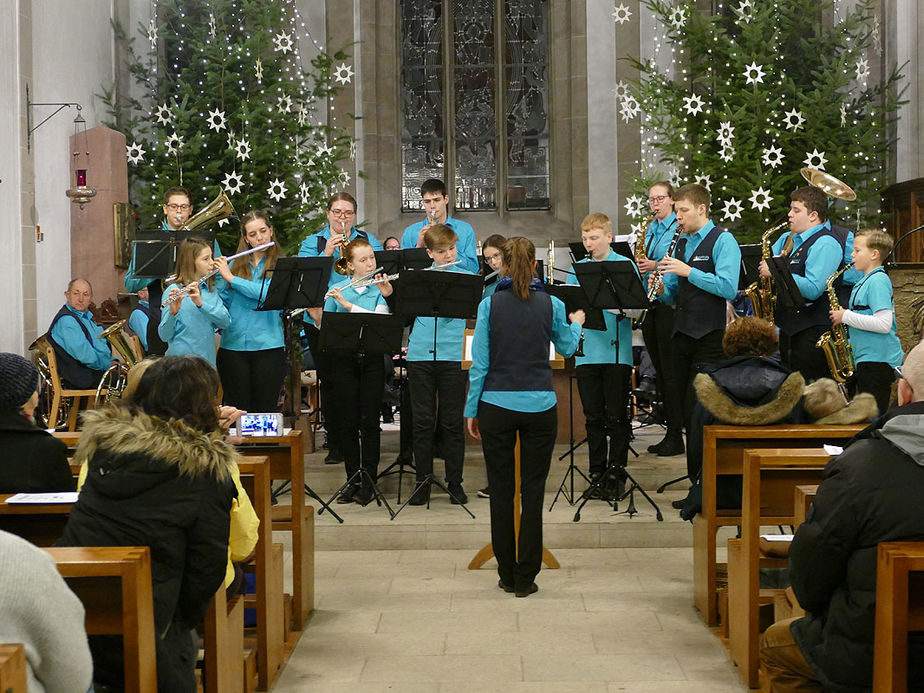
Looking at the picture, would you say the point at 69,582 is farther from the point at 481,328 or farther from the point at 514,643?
the point at 481,328

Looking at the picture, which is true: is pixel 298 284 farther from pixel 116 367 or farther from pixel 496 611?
pixel 116 367

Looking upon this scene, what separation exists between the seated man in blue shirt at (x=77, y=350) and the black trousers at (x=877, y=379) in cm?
527

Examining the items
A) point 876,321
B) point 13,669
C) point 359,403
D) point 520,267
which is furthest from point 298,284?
point 13,669

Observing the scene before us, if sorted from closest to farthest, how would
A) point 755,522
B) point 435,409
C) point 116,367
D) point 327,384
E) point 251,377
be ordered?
point 755,522 < point 251,377 < point 435,409 < point 327,384 < point 116,367

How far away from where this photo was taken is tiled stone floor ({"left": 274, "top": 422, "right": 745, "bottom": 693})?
4.53 m

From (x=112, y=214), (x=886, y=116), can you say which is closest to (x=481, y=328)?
(x=112, y=214)

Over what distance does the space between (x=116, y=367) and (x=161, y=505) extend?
19.1 feet

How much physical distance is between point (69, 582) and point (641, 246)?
18.6 ft

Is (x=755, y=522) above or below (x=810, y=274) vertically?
below

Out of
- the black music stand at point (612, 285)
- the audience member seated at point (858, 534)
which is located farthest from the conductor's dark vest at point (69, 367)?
the audience member seated at point (858, 534)

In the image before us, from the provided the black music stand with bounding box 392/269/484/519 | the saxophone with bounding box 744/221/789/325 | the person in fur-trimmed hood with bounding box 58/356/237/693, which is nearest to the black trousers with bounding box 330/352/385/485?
the black music stand with bounding box 392/269/484/519

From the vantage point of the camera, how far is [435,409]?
725 cm

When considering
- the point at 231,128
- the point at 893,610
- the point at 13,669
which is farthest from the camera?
the point at 231,128

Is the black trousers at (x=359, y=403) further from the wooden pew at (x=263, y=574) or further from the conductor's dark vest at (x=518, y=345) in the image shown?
→ the wooden pew at (x=263, y=574)
